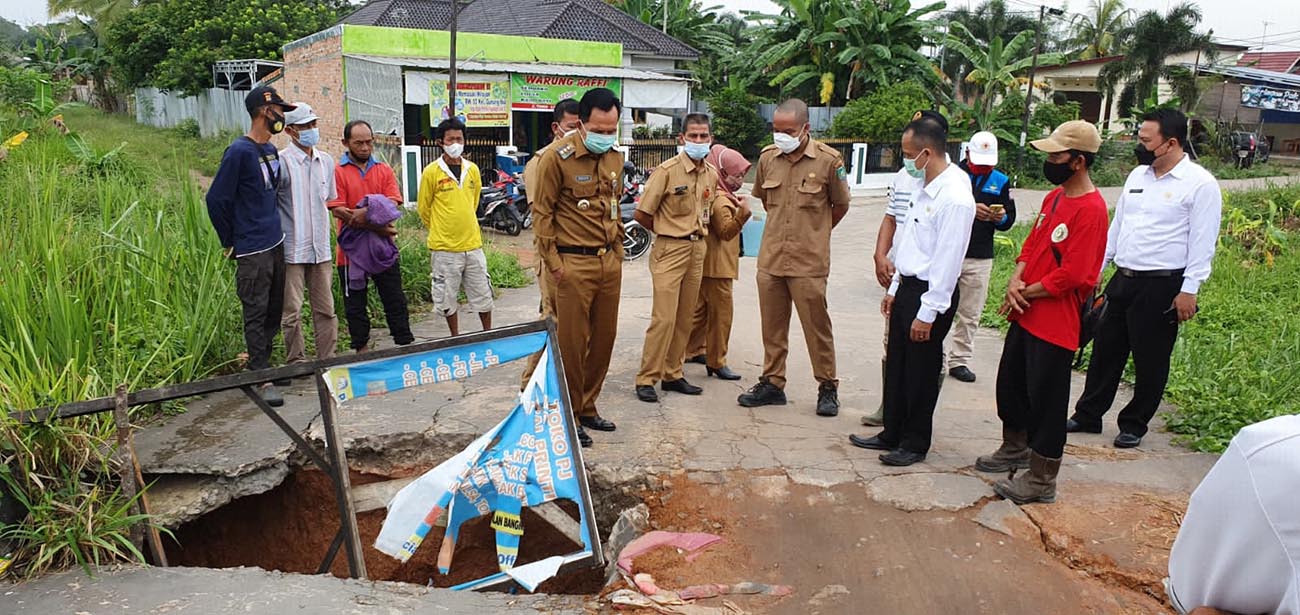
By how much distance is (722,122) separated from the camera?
2484 cm

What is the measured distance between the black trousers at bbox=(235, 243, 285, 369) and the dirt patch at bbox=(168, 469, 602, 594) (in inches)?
31.9

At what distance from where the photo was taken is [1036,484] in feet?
12.4

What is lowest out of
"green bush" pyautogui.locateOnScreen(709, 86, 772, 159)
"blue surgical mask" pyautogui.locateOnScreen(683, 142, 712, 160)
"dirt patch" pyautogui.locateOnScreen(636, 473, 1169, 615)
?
"dirt patch" pyautogui.locateOnScreen(636, 473, 1169, 615)

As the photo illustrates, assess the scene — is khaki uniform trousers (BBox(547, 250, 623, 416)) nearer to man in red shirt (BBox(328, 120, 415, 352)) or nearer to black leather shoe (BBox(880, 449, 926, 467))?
black leather shoe (BBox(880, 449, 926, 467))

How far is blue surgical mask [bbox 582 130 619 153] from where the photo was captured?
14.3 ft

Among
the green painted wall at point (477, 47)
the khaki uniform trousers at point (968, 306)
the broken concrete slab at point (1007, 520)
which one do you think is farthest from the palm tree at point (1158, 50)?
the broken concrete slab at point (1007, 520)

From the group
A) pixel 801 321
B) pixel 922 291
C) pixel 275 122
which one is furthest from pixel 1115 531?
pixel 275 122

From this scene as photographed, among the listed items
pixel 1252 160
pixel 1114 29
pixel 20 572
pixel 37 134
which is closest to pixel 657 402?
pixel 20 572

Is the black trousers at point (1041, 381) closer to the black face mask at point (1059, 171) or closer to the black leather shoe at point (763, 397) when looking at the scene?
the black face mask at point (1059, 171)

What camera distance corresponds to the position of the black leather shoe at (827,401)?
4.96 meters

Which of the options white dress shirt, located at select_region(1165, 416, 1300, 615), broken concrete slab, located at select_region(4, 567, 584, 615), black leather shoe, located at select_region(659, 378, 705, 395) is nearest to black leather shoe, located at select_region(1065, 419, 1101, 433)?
black leather shoe, located at select_region(659, 378, 705, 395)

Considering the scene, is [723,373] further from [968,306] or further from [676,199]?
[968,306]

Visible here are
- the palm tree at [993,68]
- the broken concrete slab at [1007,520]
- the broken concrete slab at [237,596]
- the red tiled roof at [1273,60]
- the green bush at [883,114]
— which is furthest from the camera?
the red tiled roof at [1273,60]

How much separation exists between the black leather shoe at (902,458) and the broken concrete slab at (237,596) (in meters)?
1.74
